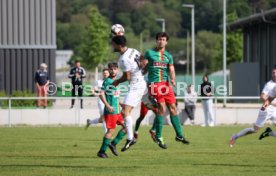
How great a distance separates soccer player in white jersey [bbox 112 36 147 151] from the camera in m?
17.0

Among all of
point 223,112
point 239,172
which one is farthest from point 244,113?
point 239,172

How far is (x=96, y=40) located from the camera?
87812 millimetres

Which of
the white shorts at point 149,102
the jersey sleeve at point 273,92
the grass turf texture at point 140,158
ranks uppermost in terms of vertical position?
the jersey sleeve at point 273,92

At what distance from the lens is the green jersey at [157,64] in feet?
61.0

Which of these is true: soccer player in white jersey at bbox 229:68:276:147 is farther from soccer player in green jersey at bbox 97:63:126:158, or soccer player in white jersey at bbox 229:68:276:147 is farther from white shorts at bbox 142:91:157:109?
soccer player in green jersey at bbox 97:63:126:158

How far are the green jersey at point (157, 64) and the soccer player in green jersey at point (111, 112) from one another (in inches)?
28.8

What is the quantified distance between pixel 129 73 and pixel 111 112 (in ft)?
2.93

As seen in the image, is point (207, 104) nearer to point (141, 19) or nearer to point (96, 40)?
point (96, 40)

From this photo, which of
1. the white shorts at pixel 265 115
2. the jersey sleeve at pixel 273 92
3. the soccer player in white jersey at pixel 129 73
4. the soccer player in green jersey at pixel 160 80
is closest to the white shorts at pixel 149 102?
the soccer player in green jersey at pixel 160 80

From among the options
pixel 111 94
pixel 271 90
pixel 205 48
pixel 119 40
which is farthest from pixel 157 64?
pixel 205 48

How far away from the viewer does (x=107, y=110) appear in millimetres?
17656

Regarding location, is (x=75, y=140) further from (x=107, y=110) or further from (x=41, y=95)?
(x=41, y=95)

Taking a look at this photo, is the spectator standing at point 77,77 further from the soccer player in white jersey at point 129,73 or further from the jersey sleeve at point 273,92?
the jersey sleeve at point 273,92

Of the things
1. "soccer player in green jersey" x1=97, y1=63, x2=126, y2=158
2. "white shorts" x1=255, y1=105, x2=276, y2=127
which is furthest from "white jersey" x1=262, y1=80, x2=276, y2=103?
"soccer player in green jersey" x1=97, y1=63, x2=126, y2=158
